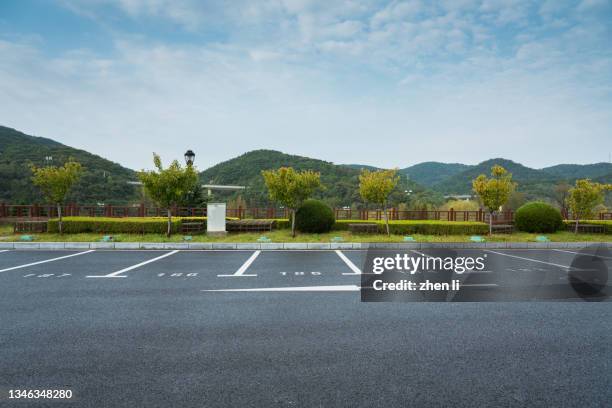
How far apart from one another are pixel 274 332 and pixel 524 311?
387cm

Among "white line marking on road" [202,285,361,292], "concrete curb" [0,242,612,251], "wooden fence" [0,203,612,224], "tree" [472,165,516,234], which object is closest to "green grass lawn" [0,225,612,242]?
"concrete curb" [0,242,612,251]

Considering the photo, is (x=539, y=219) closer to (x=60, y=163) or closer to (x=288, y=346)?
(x=288, y=346)

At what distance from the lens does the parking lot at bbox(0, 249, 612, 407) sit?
297 centimetres

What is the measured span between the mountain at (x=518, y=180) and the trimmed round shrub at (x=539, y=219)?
42.4m

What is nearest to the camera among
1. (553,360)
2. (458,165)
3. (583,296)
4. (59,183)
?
(553,360)

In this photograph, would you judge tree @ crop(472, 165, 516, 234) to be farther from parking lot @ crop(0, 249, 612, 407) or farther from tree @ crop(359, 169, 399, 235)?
parking lot @ crop(0, 249, 612, 407)

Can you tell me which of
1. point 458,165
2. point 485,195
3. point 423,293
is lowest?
point 423,293

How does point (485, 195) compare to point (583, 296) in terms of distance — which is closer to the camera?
point (583, 296)

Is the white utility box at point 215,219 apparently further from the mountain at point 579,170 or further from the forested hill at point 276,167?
the mountain at point 579,170

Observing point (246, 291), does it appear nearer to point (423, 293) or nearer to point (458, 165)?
point (423, 293)

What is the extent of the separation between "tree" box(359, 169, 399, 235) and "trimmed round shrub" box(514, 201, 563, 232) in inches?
302

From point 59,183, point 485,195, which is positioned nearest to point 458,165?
point 485,195

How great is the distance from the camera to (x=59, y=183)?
1566 cm

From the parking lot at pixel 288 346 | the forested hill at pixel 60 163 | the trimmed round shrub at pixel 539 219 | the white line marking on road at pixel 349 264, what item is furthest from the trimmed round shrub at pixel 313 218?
the forested hill at pixel 60 163
